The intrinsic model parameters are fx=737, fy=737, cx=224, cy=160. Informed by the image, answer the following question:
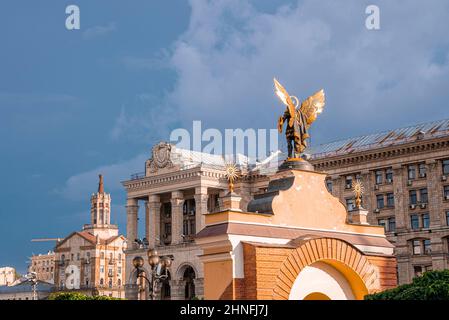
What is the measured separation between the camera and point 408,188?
6297 cm

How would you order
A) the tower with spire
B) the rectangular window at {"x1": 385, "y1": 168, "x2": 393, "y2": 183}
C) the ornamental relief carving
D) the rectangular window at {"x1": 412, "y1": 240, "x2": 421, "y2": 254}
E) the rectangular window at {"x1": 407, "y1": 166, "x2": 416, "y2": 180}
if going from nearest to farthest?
the rectangular window at {"x1": 412, "y1": 240, "x2": 421, "y2": 254}, the rectangular window at {"x1": 407, "y1": 166, "x2": 416, "y2": 180}, the rectangular window at {"x1": 385, "y1": 168, "x2": 393, "y2": 183}, the ornamental relief carving, the tower with spire

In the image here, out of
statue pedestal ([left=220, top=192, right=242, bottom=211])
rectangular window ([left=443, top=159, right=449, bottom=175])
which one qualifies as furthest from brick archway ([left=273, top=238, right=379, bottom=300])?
rectangular window ([left=443, top=159, right=449, bottom=175])

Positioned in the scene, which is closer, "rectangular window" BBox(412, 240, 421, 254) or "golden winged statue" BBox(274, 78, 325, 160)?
"golden winged statue" BBox(274, 78, 325, 160)

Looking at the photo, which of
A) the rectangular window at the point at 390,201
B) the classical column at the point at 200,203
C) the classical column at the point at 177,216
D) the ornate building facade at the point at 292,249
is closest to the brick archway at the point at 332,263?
the ornate building facade at the point at 292,249

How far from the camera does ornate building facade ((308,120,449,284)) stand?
199 feet

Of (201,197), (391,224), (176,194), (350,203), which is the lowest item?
(391,224)

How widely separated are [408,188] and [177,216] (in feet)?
79.4

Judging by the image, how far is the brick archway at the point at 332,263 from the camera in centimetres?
1555

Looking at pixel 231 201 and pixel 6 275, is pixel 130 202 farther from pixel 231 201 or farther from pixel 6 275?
pixel 6 275

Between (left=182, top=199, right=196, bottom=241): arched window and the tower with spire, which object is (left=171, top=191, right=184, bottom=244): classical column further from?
the tower with spire

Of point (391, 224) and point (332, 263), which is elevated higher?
point (391, 224)

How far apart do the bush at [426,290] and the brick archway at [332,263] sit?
43 centimetres

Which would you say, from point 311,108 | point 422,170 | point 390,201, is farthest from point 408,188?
point 311,108

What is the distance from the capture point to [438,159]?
61.1m
